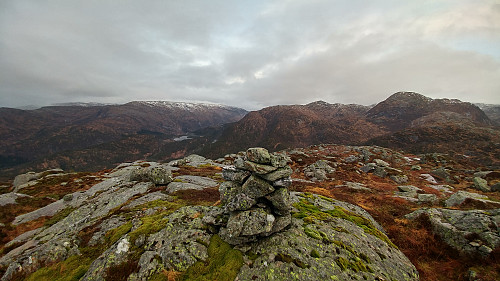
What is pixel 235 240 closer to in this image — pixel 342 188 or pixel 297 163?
pixel 342 188

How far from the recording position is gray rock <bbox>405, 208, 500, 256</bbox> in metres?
12.8

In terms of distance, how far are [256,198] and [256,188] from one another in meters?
0.70

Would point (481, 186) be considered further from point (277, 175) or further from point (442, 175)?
point (277, 175)

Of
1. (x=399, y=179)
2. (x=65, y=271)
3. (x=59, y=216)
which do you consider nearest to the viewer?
(x=65, y=271)

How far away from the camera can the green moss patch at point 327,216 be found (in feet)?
45.3

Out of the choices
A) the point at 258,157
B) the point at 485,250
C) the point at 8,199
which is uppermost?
the point at 258,157

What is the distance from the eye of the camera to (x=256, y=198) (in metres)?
12.5

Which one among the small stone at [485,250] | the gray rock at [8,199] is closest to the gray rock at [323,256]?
the small stone at [485,250]

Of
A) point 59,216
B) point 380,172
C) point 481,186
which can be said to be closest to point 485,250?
point 481,186

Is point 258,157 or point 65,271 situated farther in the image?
point 258,157

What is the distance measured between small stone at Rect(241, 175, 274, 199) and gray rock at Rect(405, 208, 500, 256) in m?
15.2

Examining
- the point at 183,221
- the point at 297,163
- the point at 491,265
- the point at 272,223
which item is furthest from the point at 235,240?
the point at 297,163

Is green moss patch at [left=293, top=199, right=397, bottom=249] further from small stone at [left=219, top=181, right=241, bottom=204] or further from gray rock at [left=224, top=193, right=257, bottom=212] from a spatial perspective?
small stone at [left=219, top=181, right=241, bottom=204]

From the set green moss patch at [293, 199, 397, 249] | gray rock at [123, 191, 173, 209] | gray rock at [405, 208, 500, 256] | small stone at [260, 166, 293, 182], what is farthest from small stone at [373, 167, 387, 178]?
gray rock at [123, 191, 173, 209]
